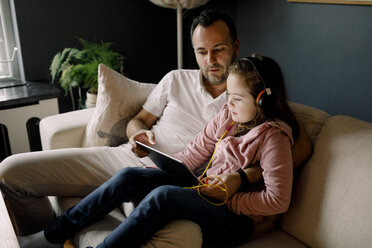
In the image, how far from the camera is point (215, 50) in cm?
161

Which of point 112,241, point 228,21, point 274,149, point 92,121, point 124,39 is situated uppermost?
point 228,21

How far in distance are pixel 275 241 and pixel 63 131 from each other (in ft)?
3.87

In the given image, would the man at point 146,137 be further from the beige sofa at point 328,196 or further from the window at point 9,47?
the window at point 9,47

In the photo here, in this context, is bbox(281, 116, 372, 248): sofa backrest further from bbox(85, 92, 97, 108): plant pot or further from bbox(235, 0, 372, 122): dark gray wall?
bbox(85, 92, 97, 108): plant pot

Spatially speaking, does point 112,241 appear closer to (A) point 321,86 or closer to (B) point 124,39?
(A) point 321,86

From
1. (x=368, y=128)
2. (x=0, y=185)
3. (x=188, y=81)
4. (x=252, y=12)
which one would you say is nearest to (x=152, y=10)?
(x=252, y=12)

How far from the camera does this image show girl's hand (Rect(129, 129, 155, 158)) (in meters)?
1.51

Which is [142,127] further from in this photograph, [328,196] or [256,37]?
[256,37]

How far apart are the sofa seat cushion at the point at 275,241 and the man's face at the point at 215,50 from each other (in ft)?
2.32

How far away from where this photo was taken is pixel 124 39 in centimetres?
285

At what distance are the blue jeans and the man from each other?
229 millimetres

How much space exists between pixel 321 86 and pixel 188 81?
984 mm

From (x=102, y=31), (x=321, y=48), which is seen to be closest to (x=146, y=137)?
(x=321, y=48)

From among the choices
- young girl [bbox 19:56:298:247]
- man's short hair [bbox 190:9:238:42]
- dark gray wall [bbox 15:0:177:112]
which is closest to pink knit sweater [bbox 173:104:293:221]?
young girl [bbox 19:56:298:247]
